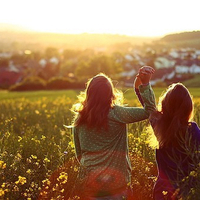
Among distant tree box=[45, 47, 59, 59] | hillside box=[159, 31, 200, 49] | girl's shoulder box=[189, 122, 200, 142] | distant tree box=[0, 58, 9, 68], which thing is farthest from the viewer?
distant tree box=[45, 47, 59, 59]

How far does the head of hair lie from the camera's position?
11.7 feet

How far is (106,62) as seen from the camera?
279 ft

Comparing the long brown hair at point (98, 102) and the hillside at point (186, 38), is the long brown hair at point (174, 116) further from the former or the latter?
the hillside at point (186, 38)

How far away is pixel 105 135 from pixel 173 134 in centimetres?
68

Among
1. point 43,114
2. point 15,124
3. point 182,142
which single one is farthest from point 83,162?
point 43,114

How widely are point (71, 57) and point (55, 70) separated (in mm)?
37983

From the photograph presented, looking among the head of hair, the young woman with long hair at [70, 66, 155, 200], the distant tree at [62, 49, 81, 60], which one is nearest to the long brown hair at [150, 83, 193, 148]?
the head of hair

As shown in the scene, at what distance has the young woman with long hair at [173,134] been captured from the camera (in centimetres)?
355

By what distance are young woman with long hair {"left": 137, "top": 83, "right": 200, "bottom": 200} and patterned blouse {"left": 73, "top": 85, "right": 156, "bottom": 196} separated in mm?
219

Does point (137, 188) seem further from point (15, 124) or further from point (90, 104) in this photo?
point (15, 124)

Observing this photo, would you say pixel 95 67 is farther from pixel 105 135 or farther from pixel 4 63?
pixel 105 135

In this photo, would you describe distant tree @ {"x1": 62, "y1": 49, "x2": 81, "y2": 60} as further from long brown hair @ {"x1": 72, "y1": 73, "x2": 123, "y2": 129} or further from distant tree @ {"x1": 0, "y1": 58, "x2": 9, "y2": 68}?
long brown hair @ {"x1": 72, "y1": 73, "x2": 123, "y2": 129}

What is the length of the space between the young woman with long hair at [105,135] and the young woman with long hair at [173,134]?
5.8 inches

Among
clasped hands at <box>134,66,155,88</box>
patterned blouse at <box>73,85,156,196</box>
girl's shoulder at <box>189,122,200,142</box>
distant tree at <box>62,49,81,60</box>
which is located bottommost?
distant tree at <box>62,49,81,60</box>
